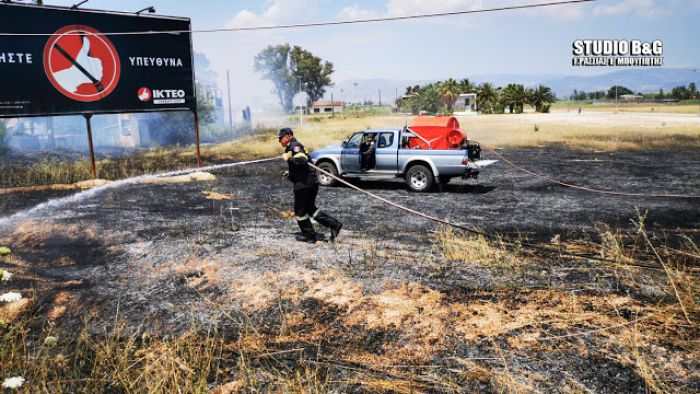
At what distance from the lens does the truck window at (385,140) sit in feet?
42.9

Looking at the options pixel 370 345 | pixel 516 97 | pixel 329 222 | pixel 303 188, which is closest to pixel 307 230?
pixel 329 222

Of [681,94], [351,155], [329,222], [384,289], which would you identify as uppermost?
[681,94]

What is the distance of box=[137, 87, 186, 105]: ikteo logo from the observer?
51.3 feet

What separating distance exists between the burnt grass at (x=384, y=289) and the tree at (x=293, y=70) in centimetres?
10490

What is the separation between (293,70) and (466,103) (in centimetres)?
4707

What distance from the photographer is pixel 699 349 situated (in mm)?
4223

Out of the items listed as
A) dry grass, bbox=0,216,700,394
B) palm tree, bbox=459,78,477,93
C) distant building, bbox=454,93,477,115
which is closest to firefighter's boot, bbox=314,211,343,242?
dry grass, bbox=0,216,700,394

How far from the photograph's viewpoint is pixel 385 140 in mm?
13102

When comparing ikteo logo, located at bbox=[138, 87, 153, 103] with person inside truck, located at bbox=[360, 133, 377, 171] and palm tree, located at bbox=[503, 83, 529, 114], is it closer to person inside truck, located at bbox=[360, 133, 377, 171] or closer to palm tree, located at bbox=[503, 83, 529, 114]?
person inside truck, located at bbox=[360, 133, 377, 171]

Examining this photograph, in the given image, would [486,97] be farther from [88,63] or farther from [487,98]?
[88,63]

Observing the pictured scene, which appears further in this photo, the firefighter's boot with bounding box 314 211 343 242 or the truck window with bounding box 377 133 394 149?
the truck window with bounding box 377 133 394 149

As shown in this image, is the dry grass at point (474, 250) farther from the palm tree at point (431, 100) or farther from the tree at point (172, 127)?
the palm tree at point (431, 100)

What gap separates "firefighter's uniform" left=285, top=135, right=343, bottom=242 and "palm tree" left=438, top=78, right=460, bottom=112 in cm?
7974

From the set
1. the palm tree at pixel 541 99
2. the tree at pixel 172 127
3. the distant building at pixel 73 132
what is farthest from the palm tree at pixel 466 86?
the distant building at pixel 73 132
